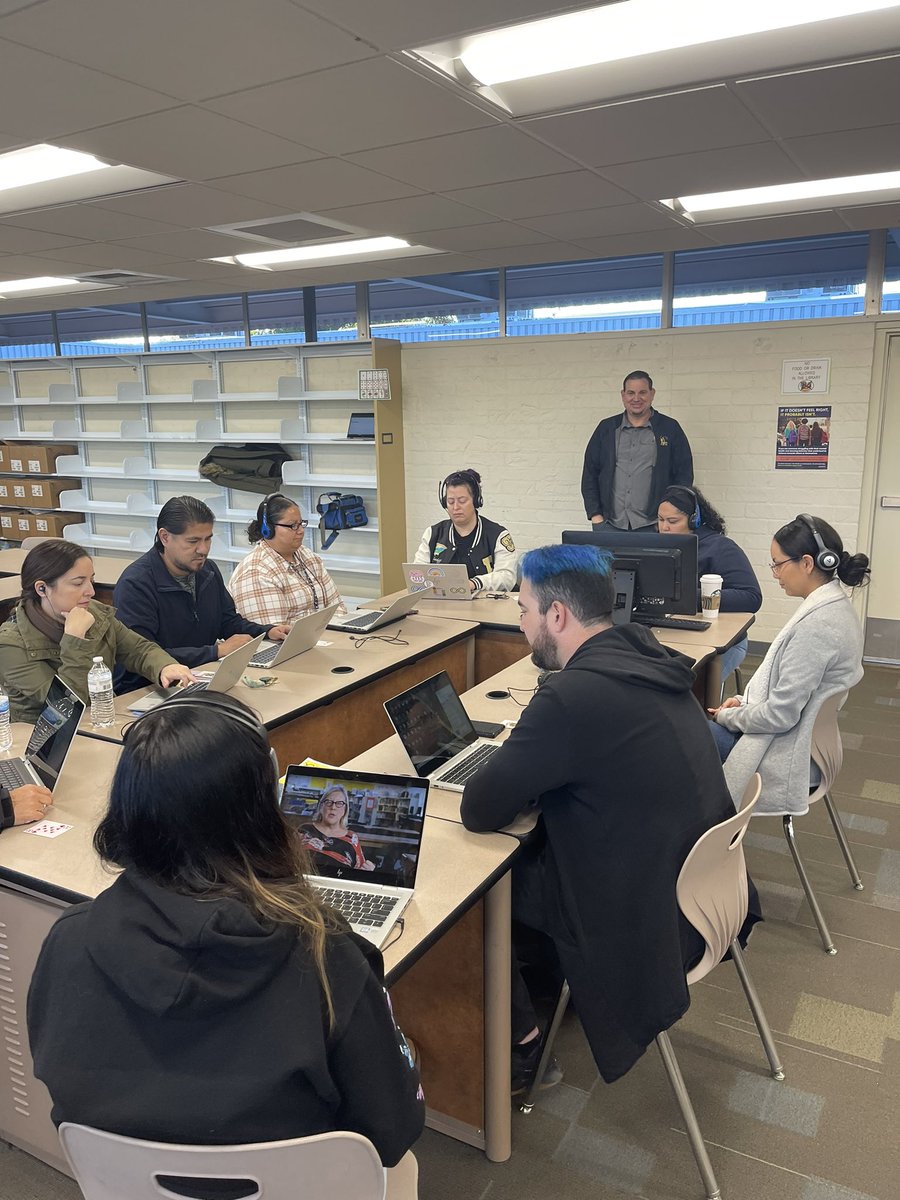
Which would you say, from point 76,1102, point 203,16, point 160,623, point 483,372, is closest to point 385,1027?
point 76,1102

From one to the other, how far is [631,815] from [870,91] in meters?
2.30

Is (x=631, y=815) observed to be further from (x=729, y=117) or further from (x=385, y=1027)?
(x=729, y=117)

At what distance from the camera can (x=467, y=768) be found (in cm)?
219

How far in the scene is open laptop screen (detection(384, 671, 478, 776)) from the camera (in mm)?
2088

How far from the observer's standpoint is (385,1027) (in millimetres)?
1058

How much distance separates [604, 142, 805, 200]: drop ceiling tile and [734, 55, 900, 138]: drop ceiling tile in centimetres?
25

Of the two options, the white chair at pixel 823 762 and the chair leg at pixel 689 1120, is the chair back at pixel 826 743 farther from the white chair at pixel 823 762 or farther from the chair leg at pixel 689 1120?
the chair leg at pixel 689 1120

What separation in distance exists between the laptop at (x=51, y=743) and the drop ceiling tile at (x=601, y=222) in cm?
319

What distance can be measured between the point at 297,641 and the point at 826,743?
1822mm

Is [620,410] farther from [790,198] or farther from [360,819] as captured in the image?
[360,819]

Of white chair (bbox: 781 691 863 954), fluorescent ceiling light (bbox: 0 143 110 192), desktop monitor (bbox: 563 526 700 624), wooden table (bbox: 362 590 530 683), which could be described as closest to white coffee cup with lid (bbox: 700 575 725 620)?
desktop monitor (bbox: 563 526 700 624)

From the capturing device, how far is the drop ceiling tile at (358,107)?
241 centimetres

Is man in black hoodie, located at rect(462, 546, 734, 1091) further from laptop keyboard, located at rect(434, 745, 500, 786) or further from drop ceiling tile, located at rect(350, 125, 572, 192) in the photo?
drop ceiling tile, located at rect(350, 125, 572, 192)

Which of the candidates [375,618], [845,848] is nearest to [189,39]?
[375,618]
